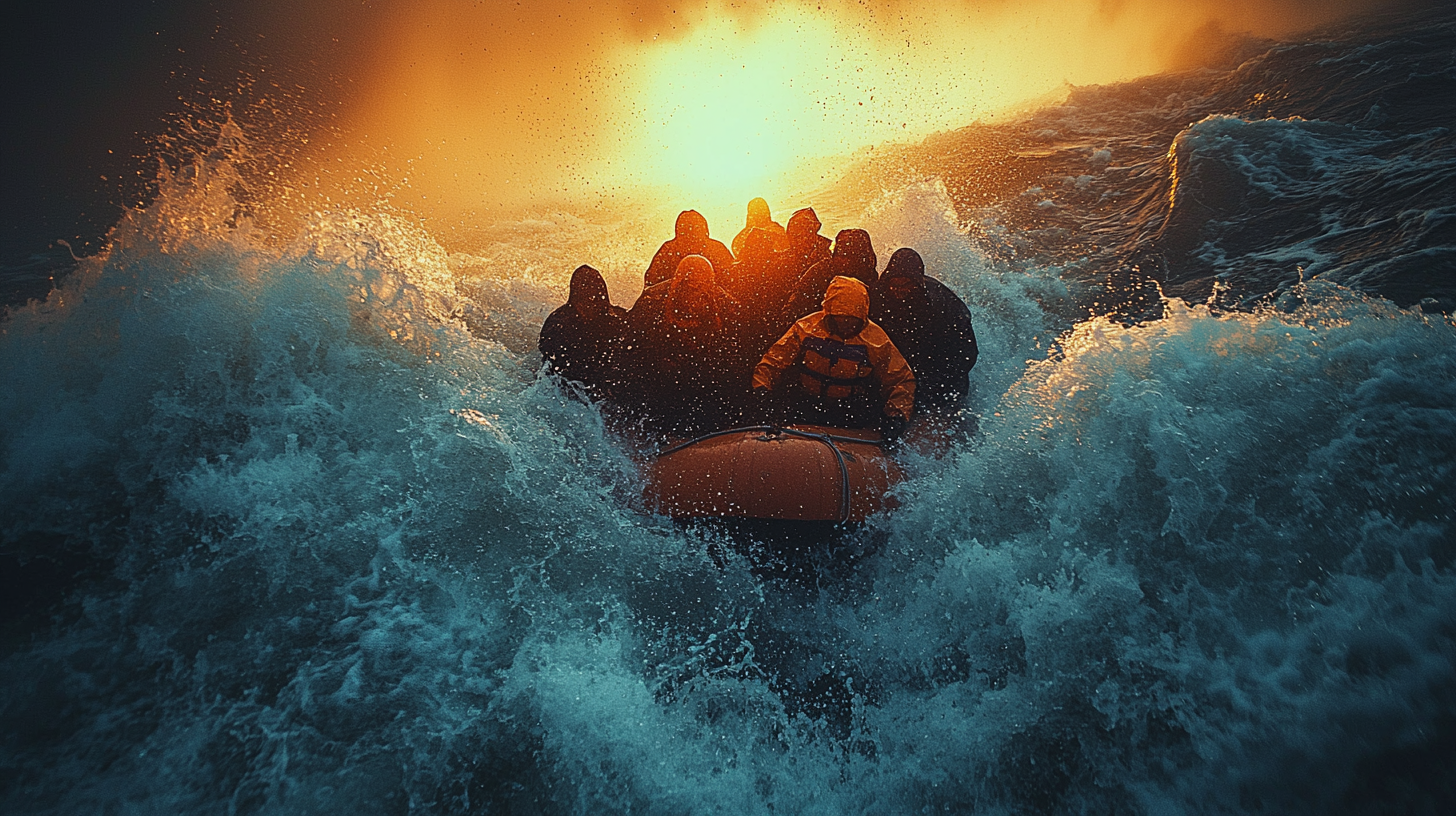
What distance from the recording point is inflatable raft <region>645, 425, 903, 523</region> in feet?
9.77

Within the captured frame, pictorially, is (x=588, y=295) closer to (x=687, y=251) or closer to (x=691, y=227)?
(x=687, y=251)

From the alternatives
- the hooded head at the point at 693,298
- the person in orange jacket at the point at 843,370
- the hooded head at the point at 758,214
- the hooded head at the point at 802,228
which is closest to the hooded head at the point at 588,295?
the hooded head at the point at 693,298

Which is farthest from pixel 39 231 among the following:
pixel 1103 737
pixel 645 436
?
pixel 1103 737

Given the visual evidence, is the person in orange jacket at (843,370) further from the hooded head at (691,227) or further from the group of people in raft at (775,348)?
the hooded head at (691,227)

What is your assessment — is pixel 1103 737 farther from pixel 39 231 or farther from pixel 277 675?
pixel 39 231

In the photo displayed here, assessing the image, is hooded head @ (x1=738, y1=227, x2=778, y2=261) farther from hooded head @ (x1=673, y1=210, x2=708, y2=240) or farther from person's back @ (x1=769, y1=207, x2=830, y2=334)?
hooded head @ (x1=673, y1=210, x2=708, y2=240)

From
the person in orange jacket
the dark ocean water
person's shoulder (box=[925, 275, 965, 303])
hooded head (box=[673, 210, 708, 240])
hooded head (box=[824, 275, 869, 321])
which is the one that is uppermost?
hooded head (box=[673, 210, 708, 240])

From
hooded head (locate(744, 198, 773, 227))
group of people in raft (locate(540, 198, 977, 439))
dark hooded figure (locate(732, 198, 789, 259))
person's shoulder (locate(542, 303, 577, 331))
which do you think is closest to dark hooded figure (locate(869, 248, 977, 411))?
group of people in raft (locate(540, 198, 977, 439))

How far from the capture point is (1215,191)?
24.6 feet

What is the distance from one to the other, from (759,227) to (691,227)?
78 centimetres

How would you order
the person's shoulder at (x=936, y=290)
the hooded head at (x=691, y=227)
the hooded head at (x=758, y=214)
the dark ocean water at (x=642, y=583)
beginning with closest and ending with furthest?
1. the dark ocean water at (x=642, y=583)
2. the person's shoulder at (x=936, y=290)
3. the hooded head at (x=691, y=227)
4. the hooded head at (x=758, y=214)

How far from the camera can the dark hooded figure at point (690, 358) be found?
398cm

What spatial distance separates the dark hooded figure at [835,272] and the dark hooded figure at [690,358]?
0.75 meters

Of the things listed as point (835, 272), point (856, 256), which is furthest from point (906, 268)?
point (835, 272)
